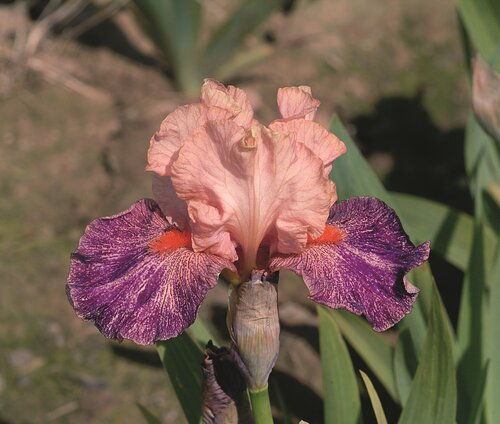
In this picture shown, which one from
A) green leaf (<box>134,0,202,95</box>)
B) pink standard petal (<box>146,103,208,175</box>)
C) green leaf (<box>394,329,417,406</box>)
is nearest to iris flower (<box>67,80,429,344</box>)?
pink standard petal (<box>146,103,208,175</box>)

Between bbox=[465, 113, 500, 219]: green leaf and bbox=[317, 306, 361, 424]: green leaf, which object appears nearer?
bbox=[317, 306, 361, 424]: green leaf

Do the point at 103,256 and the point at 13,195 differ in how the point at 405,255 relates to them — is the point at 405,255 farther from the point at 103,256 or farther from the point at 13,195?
the point at 13,195

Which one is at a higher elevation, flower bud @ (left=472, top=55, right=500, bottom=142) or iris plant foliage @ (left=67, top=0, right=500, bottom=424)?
iris plant foliage @ (left=67, top=0, right=500, bottom=424)

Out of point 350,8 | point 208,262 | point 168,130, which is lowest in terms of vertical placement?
point 350,8

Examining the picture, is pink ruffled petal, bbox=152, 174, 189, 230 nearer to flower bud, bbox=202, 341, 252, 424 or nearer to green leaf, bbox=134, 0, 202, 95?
flower bud, bbox=202, 341, 252, 424

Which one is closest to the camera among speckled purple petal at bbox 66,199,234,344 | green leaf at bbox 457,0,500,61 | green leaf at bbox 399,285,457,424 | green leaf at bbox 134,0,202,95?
speckled purple petal at bbox 66,199,234,344

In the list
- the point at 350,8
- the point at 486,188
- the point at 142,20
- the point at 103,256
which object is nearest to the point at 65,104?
the point at 142,20

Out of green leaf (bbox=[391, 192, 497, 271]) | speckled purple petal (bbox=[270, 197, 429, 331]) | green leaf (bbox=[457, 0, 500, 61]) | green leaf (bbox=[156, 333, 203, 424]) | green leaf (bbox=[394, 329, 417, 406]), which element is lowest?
green leaf (bbox=[391, 192, 497, 271])

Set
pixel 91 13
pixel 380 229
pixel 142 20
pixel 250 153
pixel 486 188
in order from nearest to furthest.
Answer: pixel 250 153 → pixel 380 229 → pixel 486 188 → pixel 142 20 → pixel 91 13
